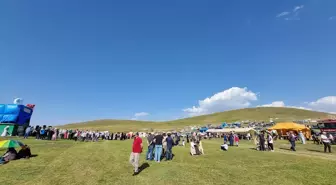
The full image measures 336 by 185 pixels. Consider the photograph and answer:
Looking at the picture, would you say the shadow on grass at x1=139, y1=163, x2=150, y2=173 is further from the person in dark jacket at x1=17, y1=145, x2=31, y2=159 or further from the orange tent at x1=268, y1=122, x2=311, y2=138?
the orange tent at x1=268, y1=122, x2=311, y2=138

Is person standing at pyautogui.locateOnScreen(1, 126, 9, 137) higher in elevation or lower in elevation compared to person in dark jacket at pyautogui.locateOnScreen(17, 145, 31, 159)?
higher

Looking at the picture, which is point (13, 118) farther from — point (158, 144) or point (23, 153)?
point (158, 144)

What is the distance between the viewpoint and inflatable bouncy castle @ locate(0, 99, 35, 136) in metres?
39.2

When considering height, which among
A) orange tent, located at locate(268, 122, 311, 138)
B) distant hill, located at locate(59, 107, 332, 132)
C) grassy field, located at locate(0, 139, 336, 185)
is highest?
distant hill, located at locate(59, 107, 332, 132)

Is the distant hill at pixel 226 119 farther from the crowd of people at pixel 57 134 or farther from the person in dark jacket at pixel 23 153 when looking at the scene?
the person in dark jacket at pixel 23 153

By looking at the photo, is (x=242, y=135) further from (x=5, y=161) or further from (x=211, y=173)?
(x=5, y=161)

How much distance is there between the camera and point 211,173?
1275 centimetres

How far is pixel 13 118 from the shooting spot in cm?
4041

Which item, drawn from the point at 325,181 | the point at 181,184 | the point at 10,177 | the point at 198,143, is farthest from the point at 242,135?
the point at 10,177

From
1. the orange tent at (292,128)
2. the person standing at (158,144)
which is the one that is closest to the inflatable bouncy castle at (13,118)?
the person standing at (158,144)

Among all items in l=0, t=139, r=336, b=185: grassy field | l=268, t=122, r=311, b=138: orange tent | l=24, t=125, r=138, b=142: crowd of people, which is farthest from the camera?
l=268, t=122, r=311, b=138: orange tent

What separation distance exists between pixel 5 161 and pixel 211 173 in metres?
15.5

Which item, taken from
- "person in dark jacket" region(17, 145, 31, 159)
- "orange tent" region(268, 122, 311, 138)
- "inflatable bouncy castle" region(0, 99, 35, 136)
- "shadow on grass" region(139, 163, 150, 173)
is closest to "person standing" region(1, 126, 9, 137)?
"inflatable bouncy castle" region(0, 99, 35, 136)

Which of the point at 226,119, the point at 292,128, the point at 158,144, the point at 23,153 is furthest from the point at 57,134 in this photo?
the point at 226,119
